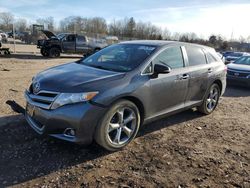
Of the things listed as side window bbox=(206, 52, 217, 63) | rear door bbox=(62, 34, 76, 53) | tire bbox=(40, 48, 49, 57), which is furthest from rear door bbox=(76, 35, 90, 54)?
side window bbox=(206, 52, 217, 63)

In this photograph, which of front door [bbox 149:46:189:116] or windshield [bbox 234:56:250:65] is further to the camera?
windshield [bbox 234:56:250:65]

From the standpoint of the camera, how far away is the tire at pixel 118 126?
3.80 m

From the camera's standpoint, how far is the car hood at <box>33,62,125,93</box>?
373cm

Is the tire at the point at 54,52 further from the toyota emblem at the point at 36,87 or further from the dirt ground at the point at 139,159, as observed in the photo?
the toyota emblem at the point at 36,87

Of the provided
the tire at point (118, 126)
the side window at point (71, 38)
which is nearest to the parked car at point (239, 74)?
the tire at point (118, 126)

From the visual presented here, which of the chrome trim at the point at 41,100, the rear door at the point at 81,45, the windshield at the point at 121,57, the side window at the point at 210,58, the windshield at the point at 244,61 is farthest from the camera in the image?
the rear door at the point at 81,45

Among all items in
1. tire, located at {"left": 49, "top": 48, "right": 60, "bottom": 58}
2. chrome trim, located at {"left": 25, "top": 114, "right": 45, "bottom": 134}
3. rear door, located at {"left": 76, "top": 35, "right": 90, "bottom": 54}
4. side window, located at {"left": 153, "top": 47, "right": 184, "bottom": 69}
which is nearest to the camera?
chrome trim, located at {"left": 25, "top": 114, "right": 45, "bottom": 134}

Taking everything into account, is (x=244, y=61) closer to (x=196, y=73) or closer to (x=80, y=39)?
(x=196, y=73)

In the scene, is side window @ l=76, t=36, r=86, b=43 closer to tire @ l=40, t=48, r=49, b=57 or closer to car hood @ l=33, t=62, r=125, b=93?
tire @ l=40, t=48, r=49, b=57

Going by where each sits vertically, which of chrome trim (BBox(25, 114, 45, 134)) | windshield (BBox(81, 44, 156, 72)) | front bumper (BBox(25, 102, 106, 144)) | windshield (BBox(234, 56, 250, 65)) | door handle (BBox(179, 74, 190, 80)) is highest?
windshield (BBox(81, 44, 156, 72))

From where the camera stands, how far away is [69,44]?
20.8 meters

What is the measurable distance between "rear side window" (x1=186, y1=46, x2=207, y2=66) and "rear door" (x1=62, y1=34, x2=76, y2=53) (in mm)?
16119

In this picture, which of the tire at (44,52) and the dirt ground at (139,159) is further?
the tire at (44,52)

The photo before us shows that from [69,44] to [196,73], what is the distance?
54.8 ft
